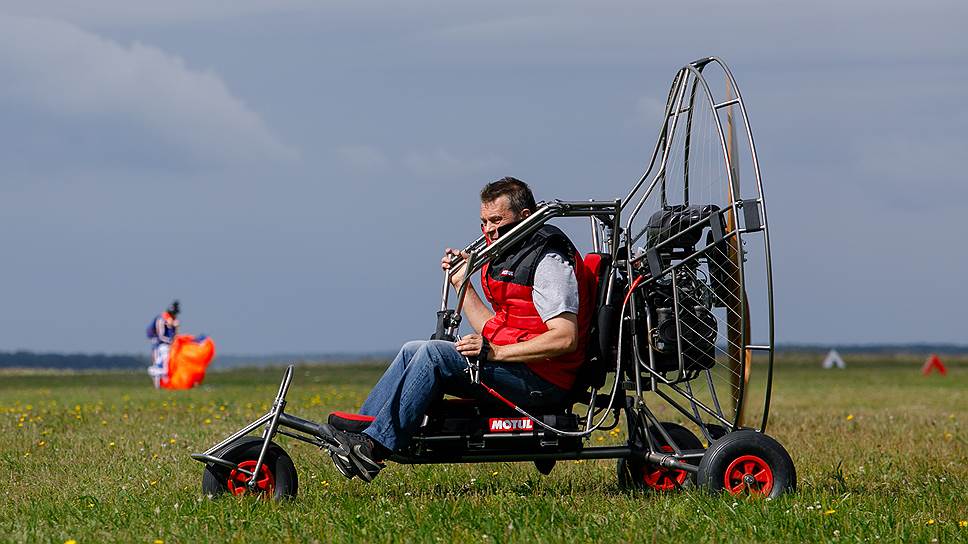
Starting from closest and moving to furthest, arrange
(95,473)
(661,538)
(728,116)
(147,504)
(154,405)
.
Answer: (661,538) < (147,504) < (728,116) < (95,473) < (154,405)

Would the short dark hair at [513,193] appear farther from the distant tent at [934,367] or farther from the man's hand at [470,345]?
the distant tent at [934,367]

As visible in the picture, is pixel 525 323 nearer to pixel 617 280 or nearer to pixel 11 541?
pixel 617 280

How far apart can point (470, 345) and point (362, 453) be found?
92cm

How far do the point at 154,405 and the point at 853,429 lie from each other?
10.5m

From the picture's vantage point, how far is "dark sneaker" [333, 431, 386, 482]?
25.6 feet

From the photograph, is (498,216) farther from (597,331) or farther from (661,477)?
(661,477)

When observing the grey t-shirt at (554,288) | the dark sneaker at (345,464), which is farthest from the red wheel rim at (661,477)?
the dark sneaker at (345,464)

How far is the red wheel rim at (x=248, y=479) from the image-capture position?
805 centimetres

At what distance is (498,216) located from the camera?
26.6 feet

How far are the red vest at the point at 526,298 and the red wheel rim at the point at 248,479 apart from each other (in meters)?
1.62

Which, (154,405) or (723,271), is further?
(154,405)

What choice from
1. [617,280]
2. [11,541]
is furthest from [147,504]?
[617,280]

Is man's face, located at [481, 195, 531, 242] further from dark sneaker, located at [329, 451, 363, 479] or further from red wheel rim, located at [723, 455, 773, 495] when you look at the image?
red wheel rim, located at [723, 455, 773, 495]

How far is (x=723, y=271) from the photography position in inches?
322
